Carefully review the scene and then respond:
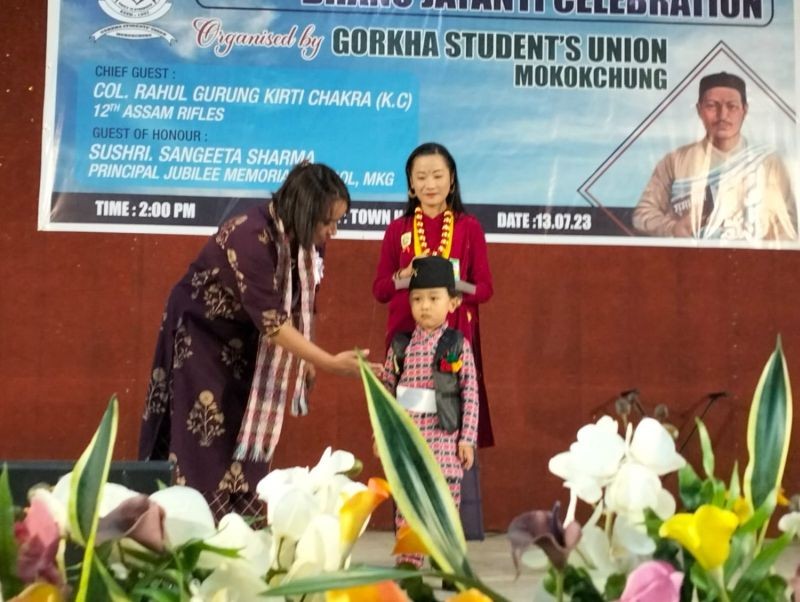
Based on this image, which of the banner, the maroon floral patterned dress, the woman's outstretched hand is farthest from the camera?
the banner

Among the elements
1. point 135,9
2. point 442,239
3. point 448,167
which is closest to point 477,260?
point 442,239

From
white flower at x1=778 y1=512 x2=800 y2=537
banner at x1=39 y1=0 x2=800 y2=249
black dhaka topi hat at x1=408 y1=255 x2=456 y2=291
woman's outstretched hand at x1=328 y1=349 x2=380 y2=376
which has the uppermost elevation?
banner at x1=39 y1=0 x2=800 y2=249

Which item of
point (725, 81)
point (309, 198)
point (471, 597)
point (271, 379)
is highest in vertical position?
point (725, 81)

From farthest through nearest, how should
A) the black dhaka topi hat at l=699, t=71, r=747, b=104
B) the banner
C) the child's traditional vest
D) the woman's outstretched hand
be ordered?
the black dhaka topi hat at l=699, t=71, r=747, b=104 → the banner → the child's traditional vest → the woman's outstretched hand

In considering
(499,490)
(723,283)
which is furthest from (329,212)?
(723,283)

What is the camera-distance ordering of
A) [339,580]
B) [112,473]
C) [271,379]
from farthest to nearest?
1. [271,379]
2. [112,473]
3. [339,580]

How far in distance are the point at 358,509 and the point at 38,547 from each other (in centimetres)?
10

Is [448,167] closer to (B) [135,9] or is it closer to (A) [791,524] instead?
(B) [135,9]

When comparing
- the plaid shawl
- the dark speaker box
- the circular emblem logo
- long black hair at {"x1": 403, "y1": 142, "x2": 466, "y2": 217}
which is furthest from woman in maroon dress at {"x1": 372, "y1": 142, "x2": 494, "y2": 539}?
the dark speaker box

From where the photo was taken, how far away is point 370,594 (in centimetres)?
30

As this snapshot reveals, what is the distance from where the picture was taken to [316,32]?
3668mm

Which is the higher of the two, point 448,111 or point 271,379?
point 448,111

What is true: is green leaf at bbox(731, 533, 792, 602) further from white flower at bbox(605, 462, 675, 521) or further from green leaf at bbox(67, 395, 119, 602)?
green leaf at bbox(67, 395, 119, 602)

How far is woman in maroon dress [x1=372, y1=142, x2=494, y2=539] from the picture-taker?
9.18 ft
